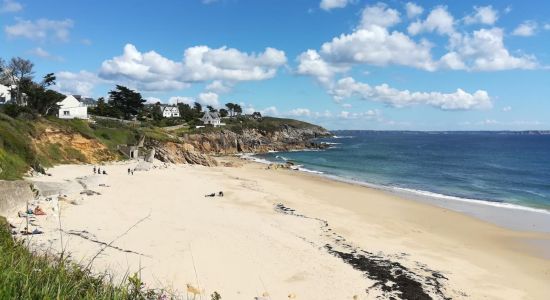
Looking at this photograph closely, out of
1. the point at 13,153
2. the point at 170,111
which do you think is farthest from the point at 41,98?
the point at 170,111

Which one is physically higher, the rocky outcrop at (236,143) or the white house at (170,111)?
the white house at (170,111)

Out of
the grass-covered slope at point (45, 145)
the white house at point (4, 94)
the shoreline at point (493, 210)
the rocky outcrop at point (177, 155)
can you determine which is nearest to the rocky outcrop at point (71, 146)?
the grass-covered slope at point (45, 145)

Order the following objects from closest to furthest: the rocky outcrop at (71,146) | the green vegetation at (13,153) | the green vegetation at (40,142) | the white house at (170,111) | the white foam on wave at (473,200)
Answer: the green vegetation at (13,153) < the green vegetation at (40,142) < the white foam on wave at (473,200) < the rocky outcrop at (71,146) < the white house at (170,111)

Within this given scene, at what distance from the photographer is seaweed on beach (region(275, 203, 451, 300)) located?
46.3 ft

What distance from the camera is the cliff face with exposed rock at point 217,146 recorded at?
57.2 metres

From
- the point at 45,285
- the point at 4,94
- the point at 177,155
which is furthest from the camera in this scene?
the point at 4,94

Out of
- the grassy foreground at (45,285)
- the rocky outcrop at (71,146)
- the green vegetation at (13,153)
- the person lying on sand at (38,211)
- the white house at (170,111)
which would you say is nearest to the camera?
the grassy foreground at (45,285)

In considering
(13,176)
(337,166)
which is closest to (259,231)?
(13,176)

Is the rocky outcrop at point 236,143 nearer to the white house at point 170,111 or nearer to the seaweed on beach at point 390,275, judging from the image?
the white house at point 170,111

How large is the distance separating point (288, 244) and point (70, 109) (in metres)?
54.2

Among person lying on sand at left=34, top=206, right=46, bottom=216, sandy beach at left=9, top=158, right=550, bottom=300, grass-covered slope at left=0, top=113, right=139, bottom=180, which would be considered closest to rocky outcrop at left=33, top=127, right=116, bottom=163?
grass-covered slope at left=0, top=113, right=139, bottom=180

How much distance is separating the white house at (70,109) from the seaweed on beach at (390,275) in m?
53.7

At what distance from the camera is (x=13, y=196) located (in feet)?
62.0

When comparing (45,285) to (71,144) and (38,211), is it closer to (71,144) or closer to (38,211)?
(38,211)
